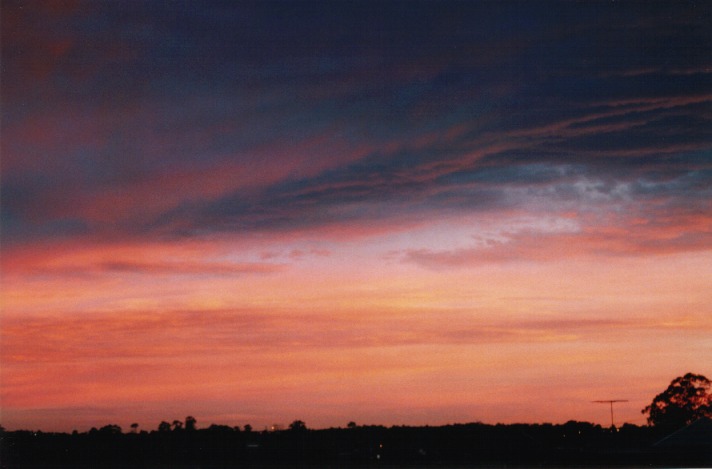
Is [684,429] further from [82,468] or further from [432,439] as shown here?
[82,468]

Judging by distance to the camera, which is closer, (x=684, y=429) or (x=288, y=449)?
(x=684, y=429)

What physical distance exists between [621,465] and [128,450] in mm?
27303

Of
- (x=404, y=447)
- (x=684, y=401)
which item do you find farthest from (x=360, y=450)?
(x=684, y=401)

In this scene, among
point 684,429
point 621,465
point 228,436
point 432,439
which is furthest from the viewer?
point 228,436

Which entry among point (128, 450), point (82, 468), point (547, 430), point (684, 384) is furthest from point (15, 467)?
point (684, 384)

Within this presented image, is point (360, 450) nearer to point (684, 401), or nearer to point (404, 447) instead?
point (404, 447)

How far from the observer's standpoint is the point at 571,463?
1581 inches

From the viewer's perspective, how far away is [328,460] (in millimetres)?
44188

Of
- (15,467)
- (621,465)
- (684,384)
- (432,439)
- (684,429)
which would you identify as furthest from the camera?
(684,384)

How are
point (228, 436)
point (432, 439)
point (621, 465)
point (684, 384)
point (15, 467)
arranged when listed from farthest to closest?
point (684, 384), point (228, 436), point (432, 439), point (15, 467), point (621, 465)

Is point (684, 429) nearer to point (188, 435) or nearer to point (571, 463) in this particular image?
point (571, 463)

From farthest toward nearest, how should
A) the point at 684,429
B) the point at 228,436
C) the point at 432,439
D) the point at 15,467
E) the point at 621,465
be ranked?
the point at 228,436 → the point at 432,439 → the point at 684,429 → the point at 15,467 → the point at 621,465

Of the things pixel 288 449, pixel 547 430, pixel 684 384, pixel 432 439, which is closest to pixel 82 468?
pixel 288 449

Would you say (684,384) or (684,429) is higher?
(684,384)
